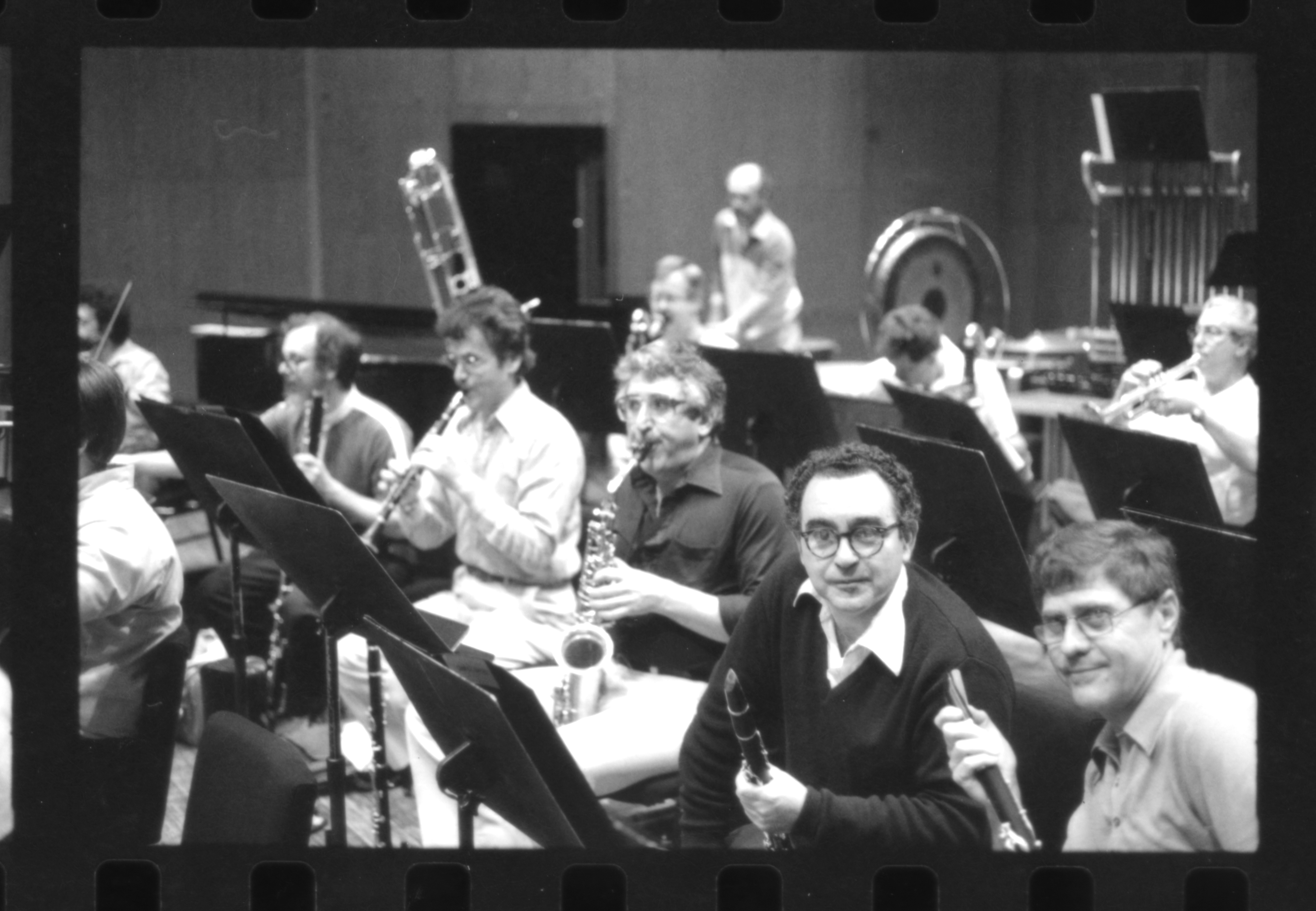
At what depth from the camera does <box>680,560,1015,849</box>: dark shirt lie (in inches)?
94.9

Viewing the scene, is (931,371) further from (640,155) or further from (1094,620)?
(640,155)

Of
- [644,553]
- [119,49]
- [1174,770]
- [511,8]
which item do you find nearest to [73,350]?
[511,8]

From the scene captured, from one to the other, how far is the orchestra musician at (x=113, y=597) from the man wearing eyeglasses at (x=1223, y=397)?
248cm

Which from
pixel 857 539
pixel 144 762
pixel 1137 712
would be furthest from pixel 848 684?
pixel 144 762

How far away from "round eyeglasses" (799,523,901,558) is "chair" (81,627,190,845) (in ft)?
4.36

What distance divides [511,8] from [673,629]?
4.91 ft

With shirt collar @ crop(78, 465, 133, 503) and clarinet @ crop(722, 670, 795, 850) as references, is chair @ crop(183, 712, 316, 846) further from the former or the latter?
shirt collar @ crop(78, 465, 133, 503)

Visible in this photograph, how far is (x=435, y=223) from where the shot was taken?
8523mm

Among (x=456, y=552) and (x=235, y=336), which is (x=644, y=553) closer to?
(x=456, y=552)

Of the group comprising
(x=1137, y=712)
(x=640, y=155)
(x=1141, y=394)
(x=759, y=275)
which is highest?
(x=640, y=155)

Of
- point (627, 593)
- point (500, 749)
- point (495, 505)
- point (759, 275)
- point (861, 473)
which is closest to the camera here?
point (500, 749)

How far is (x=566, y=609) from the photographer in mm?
4102

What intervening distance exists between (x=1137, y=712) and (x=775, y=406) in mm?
2414

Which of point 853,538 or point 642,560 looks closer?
point 853,538
